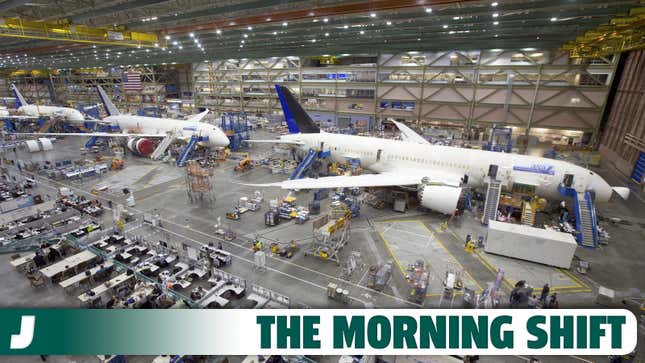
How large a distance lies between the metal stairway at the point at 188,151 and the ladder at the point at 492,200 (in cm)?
3164

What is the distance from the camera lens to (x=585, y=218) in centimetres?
1891

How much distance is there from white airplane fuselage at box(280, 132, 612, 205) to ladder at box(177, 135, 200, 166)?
57.0 feet

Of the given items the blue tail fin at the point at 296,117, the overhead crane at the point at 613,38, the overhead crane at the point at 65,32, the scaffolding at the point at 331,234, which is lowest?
the scaffolding at the point at 331,234

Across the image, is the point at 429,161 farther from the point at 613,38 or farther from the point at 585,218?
the point at 613,38

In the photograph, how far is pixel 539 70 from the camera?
42.2m

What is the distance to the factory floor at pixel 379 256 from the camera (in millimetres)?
13781

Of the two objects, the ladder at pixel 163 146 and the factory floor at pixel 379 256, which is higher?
the ladder at pixel 163 146

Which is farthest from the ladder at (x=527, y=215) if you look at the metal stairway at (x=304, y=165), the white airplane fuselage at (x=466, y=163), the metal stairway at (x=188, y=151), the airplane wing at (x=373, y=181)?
the metal stairway at (x=188, y=151)

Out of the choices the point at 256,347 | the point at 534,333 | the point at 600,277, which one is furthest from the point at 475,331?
the point at 600,277

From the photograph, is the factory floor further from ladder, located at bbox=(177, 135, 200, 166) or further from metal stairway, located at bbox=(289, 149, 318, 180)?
ladder, located at bbox=(177, 135, 200, 166)

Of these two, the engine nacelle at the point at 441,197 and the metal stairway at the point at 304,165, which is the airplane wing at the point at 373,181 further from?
the metal stairway at the point at 304,165

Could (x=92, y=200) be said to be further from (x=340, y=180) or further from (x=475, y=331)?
(x=475, y=331)

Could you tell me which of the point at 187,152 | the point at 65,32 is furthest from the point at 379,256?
the point at 65,32

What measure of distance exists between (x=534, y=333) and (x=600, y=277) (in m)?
11.5
